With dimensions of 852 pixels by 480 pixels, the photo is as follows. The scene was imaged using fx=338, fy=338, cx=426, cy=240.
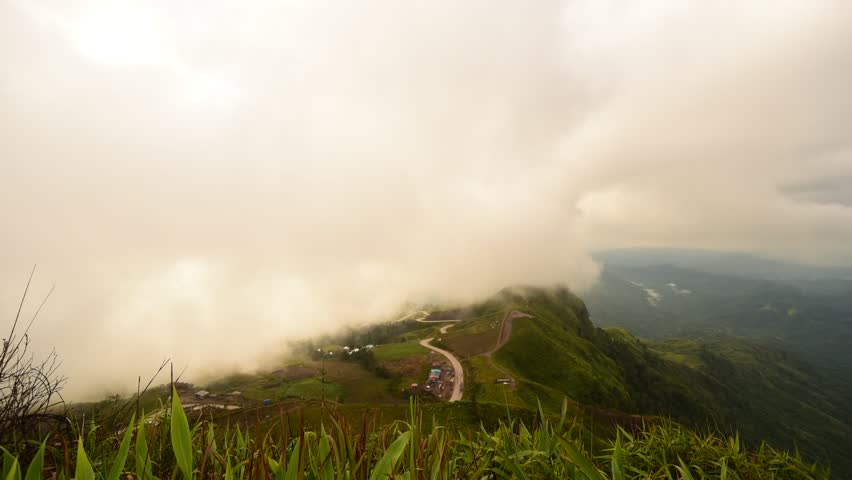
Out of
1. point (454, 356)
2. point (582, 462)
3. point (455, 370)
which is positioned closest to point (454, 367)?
point (455, 370)

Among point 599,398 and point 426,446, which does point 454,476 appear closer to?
point 426,446

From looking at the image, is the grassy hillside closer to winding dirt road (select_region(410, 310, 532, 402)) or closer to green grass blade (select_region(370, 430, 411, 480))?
winding dirt road (select_region(410, 310, 532, 402))

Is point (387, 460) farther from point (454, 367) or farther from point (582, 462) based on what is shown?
point (454, 367)

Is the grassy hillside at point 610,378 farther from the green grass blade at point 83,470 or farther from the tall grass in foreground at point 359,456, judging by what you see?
the green grass blade at point 83,470

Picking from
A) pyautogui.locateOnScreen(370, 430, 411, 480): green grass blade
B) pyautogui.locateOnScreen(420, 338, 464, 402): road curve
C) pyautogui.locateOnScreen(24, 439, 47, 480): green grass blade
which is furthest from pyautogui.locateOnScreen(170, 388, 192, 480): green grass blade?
pyautogui.locateOnScreen(420, 338, 464, 402): road curve

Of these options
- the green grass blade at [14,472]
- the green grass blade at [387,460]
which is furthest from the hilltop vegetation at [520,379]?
the green grass blade at [387,460]

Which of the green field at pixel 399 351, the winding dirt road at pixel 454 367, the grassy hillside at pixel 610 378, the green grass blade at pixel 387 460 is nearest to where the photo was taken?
the green grass blade at pixel 387 460

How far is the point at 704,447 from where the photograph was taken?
6695 mm

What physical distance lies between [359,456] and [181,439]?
171 cm

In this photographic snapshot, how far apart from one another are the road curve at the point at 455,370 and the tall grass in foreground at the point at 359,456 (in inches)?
3102

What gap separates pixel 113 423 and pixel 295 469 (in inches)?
204

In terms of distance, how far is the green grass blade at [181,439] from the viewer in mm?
3039

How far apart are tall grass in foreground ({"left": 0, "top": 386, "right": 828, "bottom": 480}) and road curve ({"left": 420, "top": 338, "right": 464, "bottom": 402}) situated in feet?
259

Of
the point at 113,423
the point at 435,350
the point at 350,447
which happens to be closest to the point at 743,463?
the point at 350,447
